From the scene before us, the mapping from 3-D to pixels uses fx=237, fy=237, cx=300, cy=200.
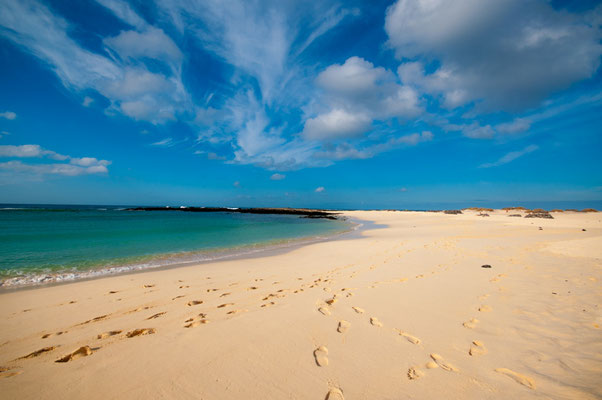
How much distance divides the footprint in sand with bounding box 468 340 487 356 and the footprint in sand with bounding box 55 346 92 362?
5.03 metres

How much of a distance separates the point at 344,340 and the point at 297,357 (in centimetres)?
77

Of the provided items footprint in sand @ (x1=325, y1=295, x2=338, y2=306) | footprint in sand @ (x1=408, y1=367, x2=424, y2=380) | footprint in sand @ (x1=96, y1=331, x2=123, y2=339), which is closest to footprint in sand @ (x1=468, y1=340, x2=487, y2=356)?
footprint in sand @ (x1=408, y1=367, x2=424, y2=380)

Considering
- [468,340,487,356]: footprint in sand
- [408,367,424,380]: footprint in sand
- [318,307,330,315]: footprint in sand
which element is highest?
[468,340,487,356]: footprint in sand

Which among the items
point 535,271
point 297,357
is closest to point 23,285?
point 297,357

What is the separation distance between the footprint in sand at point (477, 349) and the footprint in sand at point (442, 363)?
449 mm

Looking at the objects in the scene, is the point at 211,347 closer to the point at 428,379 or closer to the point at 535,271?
the point at 428,379

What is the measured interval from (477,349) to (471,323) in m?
0.82

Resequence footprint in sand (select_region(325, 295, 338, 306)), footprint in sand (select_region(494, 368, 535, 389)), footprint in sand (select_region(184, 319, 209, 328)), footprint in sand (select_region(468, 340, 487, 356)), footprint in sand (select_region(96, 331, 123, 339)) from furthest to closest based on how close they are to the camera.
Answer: footprint in sand (select_region(325, 295, 338, 306)) → footprint in sand (select_region(184, 319, 209, 328)) → footprint in sand (select_region(96, 331, 123, 339)) → footprint in sand (select_region(468, 340, 487, 356)) → footprint in sand (select_region(494, 368, 535, 389))

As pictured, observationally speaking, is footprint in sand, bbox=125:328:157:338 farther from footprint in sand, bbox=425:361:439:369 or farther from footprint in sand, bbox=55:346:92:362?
footprint in sand, bbox=425:361:439:369

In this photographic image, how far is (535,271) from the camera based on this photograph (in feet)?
22.0

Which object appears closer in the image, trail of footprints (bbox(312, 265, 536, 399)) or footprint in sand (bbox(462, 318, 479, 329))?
trail of footprints (bbox(312, 265, 536, 399))

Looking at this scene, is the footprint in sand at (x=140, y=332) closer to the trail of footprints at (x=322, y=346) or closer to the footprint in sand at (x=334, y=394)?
the trail of footprints at (x=322, y=346)

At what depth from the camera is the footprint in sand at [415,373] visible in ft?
8.53

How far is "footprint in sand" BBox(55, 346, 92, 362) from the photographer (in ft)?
9.94
